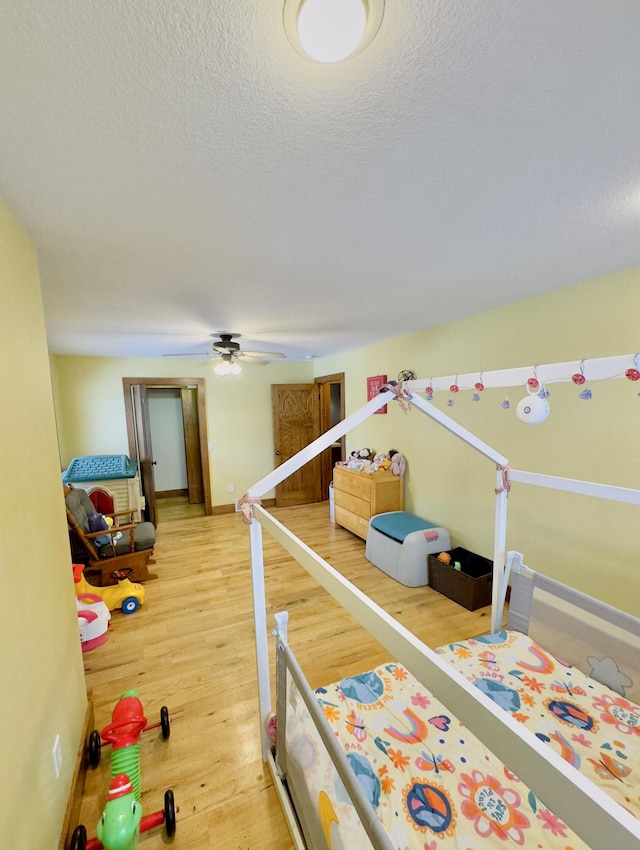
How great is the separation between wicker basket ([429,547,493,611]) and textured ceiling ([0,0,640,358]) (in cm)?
229

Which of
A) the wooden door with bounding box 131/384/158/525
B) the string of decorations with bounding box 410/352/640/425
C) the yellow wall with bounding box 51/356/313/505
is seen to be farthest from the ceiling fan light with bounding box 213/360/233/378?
the string of decorations with bounding box 410/352/640/425

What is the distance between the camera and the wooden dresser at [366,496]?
3926mm

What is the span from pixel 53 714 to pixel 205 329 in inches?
110

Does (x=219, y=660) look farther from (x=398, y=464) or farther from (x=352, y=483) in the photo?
(x=398, y=464)

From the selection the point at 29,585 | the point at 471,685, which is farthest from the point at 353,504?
the point at 471,685

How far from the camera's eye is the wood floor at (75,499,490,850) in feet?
4.91

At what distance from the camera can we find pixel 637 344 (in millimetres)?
2049

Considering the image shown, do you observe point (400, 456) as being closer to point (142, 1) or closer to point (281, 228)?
point (281, 228)

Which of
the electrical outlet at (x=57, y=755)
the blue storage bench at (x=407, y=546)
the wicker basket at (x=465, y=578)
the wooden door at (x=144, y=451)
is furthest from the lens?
the wooden door at (x=144, y=451)

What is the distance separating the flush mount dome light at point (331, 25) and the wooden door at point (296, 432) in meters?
4.99

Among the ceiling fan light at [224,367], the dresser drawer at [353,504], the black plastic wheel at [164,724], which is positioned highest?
the ceiling fan light at [224,367]

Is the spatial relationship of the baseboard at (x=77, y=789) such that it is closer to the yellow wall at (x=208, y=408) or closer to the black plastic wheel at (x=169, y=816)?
the black plastic wheel at (x=169, y=816)

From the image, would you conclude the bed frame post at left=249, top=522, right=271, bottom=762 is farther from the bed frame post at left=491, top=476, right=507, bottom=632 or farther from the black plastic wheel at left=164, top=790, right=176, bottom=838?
the bed frame post at left=491, top=476, right=507, bottom=632

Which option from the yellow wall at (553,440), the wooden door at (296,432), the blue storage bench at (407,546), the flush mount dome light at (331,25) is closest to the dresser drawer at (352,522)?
the blue storage bench at (407,546)
